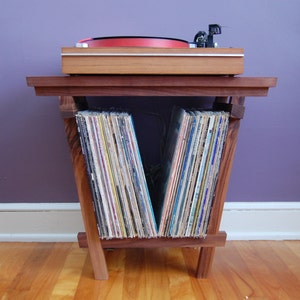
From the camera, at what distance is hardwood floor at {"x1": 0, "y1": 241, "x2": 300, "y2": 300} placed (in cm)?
73

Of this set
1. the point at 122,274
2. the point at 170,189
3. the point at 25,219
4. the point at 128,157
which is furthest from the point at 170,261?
the point at 25,219

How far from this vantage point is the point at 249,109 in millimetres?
933

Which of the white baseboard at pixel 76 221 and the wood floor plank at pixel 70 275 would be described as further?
the white baseboard at pixel 76 221

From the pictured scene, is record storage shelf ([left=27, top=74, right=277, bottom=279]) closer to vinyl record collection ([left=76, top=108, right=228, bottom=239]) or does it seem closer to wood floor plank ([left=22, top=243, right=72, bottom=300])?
vinyl record collection ([left=76, top=108, right=228, bottom=239])

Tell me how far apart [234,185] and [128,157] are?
0.52 meters

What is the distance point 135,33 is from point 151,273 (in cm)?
77

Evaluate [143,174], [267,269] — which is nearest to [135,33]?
[143,174]

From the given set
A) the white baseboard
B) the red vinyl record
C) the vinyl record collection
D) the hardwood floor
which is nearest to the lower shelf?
the vinyl record collection

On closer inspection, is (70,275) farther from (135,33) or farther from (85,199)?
(135,33)

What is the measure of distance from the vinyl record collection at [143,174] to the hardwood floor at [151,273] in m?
0.16

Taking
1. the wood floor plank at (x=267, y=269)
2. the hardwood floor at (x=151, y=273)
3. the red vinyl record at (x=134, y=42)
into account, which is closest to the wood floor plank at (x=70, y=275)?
the hardwood floor at (x=151, y=273)

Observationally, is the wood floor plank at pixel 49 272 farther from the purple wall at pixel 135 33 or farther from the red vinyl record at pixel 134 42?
the red vinyl record at pixel 134 42

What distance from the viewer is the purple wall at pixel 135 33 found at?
2.79 ft

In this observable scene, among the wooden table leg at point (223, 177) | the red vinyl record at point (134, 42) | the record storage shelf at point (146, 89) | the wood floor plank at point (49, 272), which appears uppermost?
the red vinyl record at point (134, 42)
